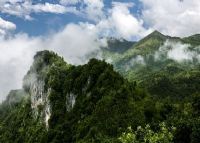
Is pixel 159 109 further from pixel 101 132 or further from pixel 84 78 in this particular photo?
pixel 84 78

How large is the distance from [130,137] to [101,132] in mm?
78467

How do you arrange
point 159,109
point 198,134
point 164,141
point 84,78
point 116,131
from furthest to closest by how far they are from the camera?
point 84,78 → point 159,109 → point 116,131 → point 198,134 → point 164,141

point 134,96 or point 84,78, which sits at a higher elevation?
point 84,78

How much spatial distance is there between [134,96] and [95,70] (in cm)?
2923

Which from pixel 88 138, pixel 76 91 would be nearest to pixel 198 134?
pixel 88 138

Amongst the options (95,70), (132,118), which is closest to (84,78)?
(95,70)

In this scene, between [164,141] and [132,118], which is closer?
[164,141]

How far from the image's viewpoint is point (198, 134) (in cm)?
10388

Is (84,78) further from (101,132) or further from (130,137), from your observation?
(130,137)

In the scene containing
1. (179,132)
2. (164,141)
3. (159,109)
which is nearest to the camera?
(164,141)

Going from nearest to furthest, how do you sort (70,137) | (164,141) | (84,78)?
(164,141) → (70,137) → (84,78)

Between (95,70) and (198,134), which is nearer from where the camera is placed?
(198,134)

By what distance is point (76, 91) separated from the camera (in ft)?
639

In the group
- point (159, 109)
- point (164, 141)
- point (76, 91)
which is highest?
point (76, 91)
